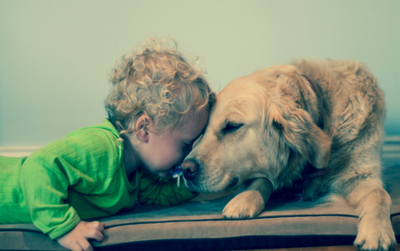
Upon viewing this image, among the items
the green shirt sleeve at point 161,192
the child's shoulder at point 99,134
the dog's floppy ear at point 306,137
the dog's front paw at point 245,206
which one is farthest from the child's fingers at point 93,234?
the dog's floppy ear at point 306,137

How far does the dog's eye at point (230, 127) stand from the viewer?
4.35ft

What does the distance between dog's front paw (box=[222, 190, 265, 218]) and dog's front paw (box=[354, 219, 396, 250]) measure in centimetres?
35

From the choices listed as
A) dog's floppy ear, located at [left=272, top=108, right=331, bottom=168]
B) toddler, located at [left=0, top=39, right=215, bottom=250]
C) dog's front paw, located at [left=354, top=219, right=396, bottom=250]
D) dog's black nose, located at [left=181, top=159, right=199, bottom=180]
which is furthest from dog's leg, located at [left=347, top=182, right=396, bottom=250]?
toddler, located at [left=0, top=39, right=215, bottom=250]

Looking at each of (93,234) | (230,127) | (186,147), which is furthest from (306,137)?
(93,234)

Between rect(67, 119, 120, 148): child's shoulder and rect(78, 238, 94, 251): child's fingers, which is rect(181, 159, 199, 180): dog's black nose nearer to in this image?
rect(67, 119, 120, 148): child's shoulder

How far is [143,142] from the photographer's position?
53.7 inches

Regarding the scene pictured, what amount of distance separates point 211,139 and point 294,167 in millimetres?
408

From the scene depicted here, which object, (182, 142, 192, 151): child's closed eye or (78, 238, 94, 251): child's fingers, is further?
(182, 142, 192, 151): child's closed eye

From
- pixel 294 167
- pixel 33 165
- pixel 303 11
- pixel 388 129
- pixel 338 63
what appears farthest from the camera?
pixel 388 129

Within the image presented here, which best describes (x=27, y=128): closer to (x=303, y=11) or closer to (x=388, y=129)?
(x=303, y=11)

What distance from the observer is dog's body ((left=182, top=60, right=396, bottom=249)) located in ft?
4.09

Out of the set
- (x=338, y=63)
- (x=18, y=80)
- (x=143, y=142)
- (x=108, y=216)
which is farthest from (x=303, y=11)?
(x=18, y=80)

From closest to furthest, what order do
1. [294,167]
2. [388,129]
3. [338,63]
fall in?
1. [294,167]
2. [338,63]
3. [388,129]

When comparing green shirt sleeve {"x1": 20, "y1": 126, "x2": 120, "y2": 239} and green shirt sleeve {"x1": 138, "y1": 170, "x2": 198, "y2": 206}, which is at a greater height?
green shirt sleeve {"x1": 20, "y1": 126, "x2": 120, "y2": 239}
